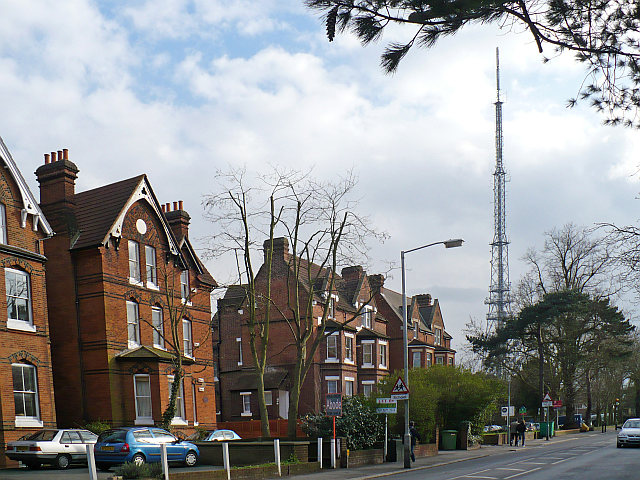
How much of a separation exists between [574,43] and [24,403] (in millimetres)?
23298

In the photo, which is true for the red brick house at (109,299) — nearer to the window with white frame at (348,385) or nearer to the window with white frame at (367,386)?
the window with white frame at (348,385)

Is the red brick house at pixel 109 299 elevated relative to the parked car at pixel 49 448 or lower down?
elevated

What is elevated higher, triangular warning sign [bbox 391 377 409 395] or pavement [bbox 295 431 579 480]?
triangular warning sign [bbox 391 377 409 395]

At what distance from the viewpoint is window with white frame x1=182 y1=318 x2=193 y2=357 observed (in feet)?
119

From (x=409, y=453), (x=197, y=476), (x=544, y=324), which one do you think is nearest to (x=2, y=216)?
(x=197, y=476)

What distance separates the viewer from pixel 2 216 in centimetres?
2623

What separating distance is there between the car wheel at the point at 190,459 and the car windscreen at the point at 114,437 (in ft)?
9.54

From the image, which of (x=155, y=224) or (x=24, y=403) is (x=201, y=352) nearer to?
(x=155, y=224)

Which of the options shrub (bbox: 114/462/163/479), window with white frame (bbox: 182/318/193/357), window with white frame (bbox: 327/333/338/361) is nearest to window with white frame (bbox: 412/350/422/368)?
window with white frame (bbox: 327/333/338/361)

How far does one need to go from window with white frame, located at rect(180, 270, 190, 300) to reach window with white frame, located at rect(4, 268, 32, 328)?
10.6 metres

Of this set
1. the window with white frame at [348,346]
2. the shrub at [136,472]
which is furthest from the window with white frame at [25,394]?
the window with white frame at [348,346]

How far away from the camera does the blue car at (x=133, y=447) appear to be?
21.9 meters

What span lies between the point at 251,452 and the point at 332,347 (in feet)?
83.8

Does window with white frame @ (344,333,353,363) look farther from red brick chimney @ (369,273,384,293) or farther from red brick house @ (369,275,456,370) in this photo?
red brick house @ (369,275,456,370)
